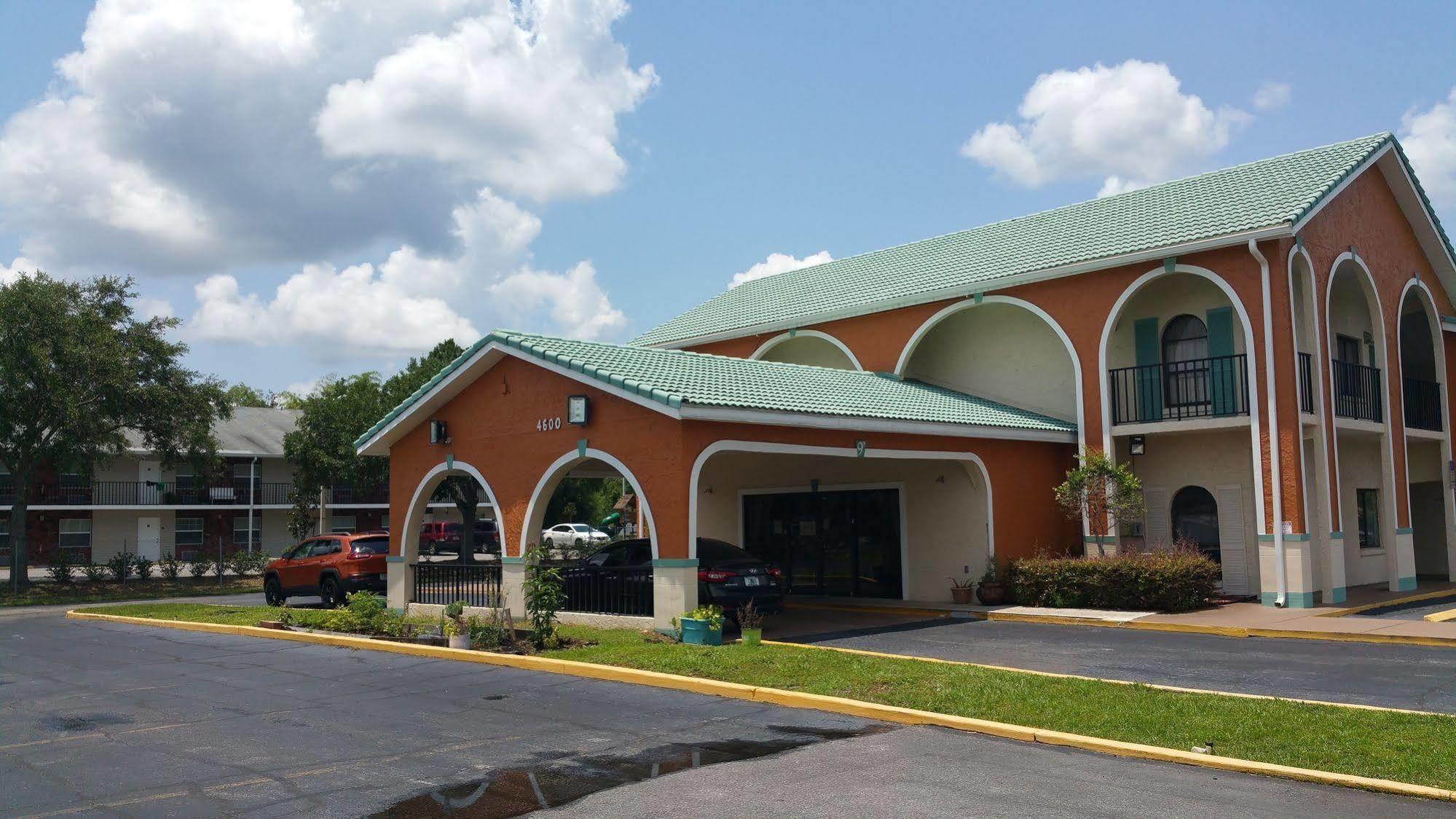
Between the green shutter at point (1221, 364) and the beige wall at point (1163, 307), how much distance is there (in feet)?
0.51

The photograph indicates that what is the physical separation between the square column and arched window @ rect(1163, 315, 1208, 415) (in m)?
10.6

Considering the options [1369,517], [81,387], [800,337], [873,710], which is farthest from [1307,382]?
[81,387]

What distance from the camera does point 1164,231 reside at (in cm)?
2055

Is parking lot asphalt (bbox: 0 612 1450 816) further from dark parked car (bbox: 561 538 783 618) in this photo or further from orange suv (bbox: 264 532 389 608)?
orange suv (bbox: 264 532 389 608)

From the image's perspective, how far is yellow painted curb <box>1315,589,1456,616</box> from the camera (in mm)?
17906

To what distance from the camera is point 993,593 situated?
65.3 feet

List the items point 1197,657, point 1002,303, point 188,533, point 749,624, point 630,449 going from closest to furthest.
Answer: point 1197,657, point 749,624, point 630,449, point 1002,303, point 188,533

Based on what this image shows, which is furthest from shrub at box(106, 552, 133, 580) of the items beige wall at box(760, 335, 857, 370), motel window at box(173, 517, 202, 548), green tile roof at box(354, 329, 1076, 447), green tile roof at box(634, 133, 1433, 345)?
beige wall at box(760, 335, 857, 370)

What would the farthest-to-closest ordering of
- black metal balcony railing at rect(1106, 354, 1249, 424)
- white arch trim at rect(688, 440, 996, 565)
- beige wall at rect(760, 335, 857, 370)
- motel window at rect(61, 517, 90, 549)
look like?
motel window at rect(61, 517, 90, 549) < beige wall at rect(760, 335, 857, 370) < black metal balcony railing at rect(1106, 354, 1249, 424) < white arch trim at rect(688, 440, 996, 565)

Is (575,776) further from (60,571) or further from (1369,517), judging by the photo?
(60,571)

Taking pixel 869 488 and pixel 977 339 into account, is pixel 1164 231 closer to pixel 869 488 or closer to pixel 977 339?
pixel 977 339

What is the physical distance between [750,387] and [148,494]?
121 ft

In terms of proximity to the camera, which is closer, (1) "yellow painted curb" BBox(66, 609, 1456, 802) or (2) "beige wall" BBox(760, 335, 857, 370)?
(1) "yellow painted curb" BBox(66, 609, 1456, 802)

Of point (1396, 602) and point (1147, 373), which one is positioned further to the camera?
point (1147, 373)
